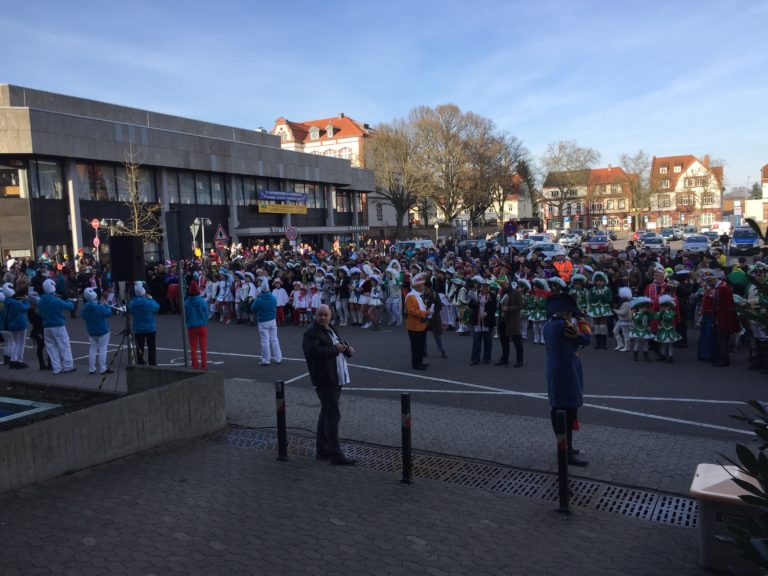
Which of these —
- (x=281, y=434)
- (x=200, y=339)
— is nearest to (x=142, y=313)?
(x=200, y=339)

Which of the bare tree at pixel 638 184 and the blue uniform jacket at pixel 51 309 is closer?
the blue uniform jacket at pixel 51 309

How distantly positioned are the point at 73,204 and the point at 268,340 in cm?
2756

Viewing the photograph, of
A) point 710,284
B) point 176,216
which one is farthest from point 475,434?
point 710,284

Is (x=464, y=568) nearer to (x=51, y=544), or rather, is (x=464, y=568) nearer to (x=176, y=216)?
(x=51, y=544)

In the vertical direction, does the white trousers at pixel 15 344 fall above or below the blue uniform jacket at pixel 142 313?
below

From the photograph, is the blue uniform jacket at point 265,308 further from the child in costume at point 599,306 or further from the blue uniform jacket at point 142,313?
the child in costume at point 599,306

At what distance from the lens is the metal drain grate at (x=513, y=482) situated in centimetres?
586

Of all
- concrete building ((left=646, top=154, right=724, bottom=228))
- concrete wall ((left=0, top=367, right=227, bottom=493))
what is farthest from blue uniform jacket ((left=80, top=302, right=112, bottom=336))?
concrete building ((left=646, top=154, right=724, bottom=228))

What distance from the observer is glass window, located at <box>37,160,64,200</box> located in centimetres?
3409

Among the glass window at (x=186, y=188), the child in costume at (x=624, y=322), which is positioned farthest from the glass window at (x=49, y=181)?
the child in costume at (x=624, y=322)

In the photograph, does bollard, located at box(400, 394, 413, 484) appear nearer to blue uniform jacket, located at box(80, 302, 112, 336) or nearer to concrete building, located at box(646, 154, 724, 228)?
blue uniform jacket, located at box(80, 302, 112, 336)

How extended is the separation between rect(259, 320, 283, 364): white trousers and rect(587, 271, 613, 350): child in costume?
7.30 meters

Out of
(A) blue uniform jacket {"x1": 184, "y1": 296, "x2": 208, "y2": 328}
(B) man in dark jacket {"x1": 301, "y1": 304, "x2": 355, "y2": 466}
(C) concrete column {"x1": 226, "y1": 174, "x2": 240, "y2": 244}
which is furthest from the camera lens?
(C) concrete column {"x1": 226, "y1": 174, "x2": 240, "y2": 244}

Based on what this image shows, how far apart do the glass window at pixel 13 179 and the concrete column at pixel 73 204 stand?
223cm
